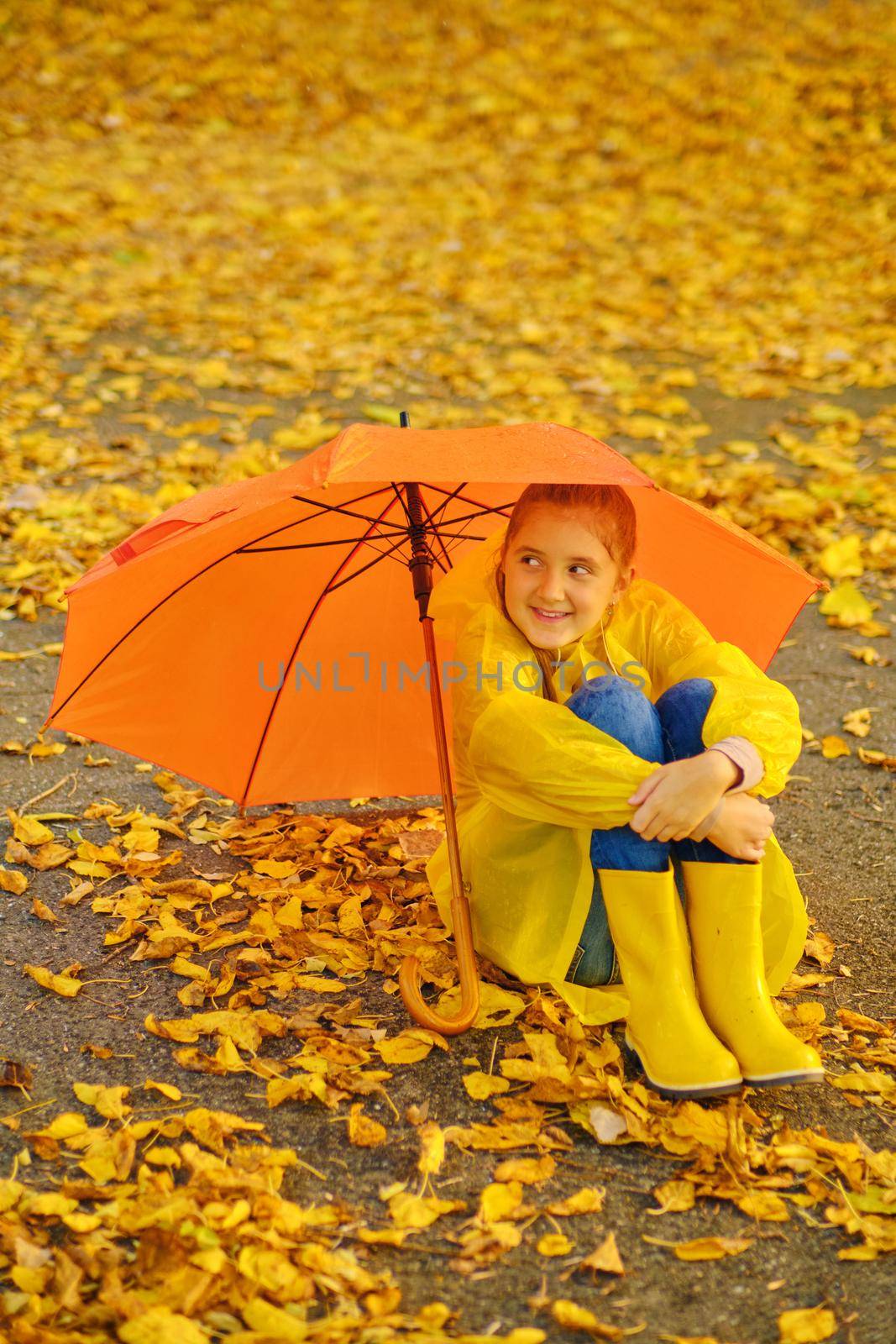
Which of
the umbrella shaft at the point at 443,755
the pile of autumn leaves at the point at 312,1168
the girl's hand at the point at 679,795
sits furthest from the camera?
the umbrella shaft at the point at 443,755

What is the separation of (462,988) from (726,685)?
29.4 inches

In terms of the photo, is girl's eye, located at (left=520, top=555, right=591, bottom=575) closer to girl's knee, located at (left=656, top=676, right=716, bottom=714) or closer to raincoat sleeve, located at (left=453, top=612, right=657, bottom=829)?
raincoat sleeve, located at (left=453, top=612, right=657, bottom=829)

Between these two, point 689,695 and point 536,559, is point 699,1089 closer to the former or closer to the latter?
point 689,695

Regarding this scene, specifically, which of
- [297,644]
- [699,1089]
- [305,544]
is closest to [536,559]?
[305,544]

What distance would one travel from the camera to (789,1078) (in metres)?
2.08

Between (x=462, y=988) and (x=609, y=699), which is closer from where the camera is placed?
(x=609, y=699)

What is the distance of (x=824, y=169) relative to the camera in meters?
8.39

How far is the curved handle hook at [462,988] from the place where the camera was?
2309mm

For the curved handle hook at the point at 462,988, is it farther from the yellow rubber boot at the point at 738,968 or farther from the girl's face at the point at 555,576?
the girl's face at the point at 555,576

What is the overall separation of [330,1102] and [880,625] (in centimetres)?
274

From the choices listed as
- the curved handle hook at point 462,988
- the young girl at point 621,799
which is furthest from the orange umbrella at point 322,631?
the young girl at point 621,799

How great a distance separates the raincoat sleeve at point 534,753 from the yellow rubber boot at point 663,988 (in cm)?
13

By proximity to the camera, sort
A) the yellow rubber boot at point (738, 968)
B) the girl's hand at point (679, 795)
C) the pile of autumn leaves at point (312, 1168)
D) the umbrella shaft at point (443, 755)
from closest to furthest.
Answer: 1. the pile of autumn leaves at point (312, 1168)
2. the girl's hand at point (679, 795)
3. the yellow rubber boot at point (738, 968)
4. the umbrella shaft at point (443, 755)

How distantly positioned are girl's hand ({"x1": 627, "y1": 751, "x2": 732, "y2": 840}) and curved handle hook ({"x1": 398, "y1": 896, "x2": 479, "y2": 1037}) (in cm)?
48
